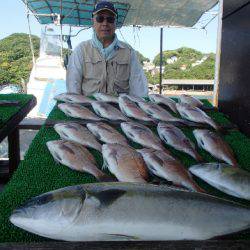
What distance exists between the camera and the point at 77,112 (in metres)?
2.82

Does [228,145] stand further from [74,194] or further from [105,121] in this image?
[74,194]

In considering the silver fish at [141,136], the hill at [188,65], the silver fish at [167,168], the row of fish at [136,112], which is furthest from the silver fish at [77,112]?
the hill at [188,65]

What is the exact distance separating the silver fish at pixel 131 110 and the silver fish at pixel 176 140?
294 mm

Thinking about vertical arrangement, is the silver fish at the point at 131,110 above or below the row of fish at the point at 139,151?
above

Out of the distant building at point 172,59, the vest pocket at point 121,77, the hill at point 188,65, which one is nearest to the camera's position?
the vest pocket at point 121,77

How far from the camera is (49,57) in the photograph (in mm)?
14578

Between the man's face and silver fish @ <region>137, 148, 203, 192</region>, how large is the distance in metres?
3.27

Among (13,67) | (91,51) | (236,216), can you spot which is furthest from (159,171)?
(13,67)

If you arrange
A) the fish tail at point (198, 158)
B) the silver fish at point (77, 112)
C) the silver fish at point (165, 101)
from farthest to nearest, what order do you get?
the silver fish at point (165, 101) < the silver fish at point (77, 112) < the fish tail at point (198, 158)

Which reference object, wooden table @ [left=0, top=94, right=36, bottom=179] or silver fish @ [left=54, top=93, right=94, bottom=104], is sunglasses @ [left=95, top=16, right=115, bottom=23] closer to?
wooden table @ [left=0, top=94, right=36, bottom=179]

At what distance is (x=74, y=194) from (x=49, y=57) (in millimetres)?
13897

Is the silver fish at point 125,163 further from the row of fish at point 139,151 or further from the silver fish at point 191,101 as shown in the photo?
the silver fish at point 191,101

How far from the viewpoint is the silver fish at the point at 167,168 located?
1.72 m

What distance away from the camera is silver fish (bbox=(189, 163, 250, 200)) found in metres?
1.63
